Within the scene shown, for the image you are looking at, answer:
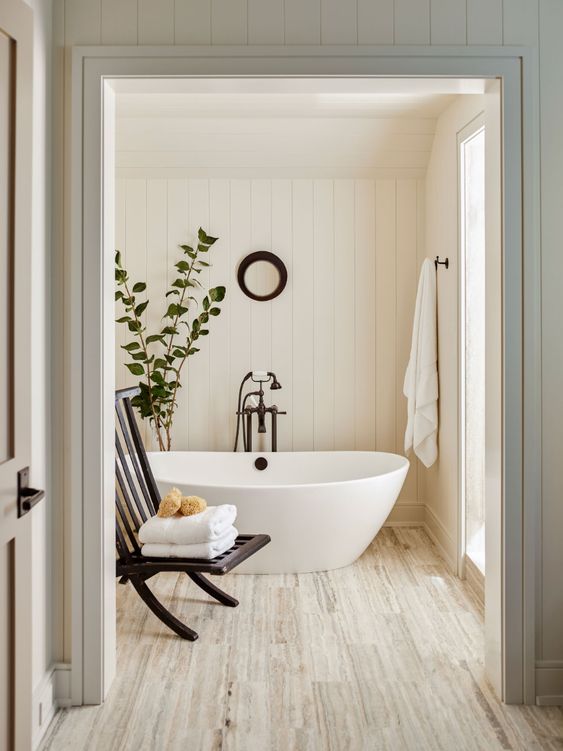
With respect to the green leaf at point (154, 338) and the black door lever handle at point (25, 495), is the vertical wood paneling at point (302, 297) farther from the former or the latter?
the black door lever handle at point (25, 495)

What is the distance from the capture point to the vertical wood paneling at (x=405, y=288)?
4.56m

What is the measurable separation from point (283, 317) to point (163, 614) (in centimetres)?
220

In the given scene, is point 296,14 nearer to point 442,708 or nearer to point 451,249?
point 451,249

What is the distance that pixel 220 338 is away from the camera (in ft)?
15.1

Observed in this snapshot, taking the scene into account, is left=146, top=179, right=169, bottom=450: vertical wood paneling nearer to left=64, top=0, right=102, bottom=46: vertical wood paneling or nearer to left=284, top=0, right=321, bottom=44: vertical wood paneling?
left=64, top=0, right=102, bottom=46: vertical wood paneling

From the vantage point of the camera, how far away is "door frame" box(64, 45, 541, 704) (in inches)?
94.0

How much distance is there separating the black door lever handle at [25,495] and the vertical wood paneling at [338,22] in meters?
1.75

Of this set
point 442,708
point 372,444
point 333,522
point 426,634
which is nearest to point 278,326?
point 372,444

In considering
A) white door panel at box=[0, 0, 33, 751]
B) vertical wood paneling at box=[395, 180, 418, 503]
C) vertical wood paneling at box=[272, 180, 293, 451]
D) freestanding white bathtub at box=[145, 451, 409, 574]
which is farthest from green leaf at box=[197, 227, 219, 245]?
white door panel at box=[0, 0, 33, 751]

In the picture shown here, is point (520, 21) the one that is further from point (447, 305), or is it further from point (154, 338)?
point (154, 338)

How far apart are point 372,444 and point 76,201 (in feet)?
9.32

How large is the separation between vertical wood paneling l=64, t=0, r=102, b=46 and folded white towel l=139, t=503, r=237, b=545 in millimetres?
1867

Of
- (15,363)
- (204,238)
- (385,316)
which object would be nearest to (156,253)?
(204,238)

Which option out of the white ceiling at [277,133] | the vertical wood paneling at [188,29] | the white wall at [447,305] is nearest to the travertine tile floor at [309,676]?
the white wall at [447,305]
